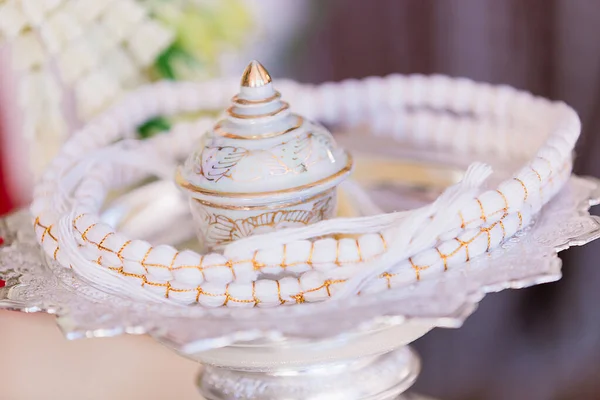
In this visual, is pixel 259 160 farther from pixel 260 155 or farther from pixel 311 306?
pixel 311 306

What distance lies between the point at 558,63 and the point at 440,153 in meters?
0.22

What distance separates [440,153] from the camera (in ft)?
2.60

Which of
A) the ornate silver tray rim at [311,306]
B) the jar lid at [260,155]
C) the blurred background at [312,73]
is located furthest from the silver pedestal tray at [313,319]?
the blurred background at [312,73]

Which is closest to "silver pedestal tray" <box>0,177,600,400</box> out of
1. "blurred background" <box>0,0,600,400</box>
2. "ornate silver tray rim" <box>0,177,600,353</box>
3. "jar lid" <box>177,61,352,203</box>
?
"ornate silver tray rim" <box>0,177,600,353</box>

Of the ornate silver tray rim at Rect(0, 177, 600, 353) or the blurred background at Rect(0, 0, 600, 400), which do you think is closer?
the ornate silver tray rim at Rect(0, 177, 600, 353)

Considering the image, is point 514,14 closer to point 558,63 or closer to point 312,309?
point 558,63

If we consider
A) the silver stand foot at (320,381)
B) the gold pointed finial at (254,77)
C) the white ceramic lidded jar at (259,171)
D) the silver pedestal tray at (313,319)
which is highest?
the gold pointed finial at (254,77)

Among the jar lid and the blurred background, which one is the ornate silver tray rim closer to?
the jar lid

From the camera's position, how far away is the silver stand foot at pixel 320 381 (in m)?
0.56

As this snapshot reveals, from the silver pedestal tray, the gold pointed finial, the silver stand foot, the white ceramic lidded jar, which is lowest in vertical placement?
the silver stand foot

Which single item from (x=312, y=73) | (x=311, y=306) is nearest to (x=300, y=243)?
(x=311, y=306)

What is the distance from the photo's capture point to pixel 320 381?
56cm

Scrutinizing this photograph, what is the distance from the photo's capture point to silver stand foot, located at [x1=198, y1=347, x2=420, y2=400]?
0.56m

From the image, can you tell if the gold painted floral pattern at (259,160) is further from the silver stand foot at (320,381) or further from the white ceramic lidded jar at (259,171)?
the silver stand foot at (320,381)
